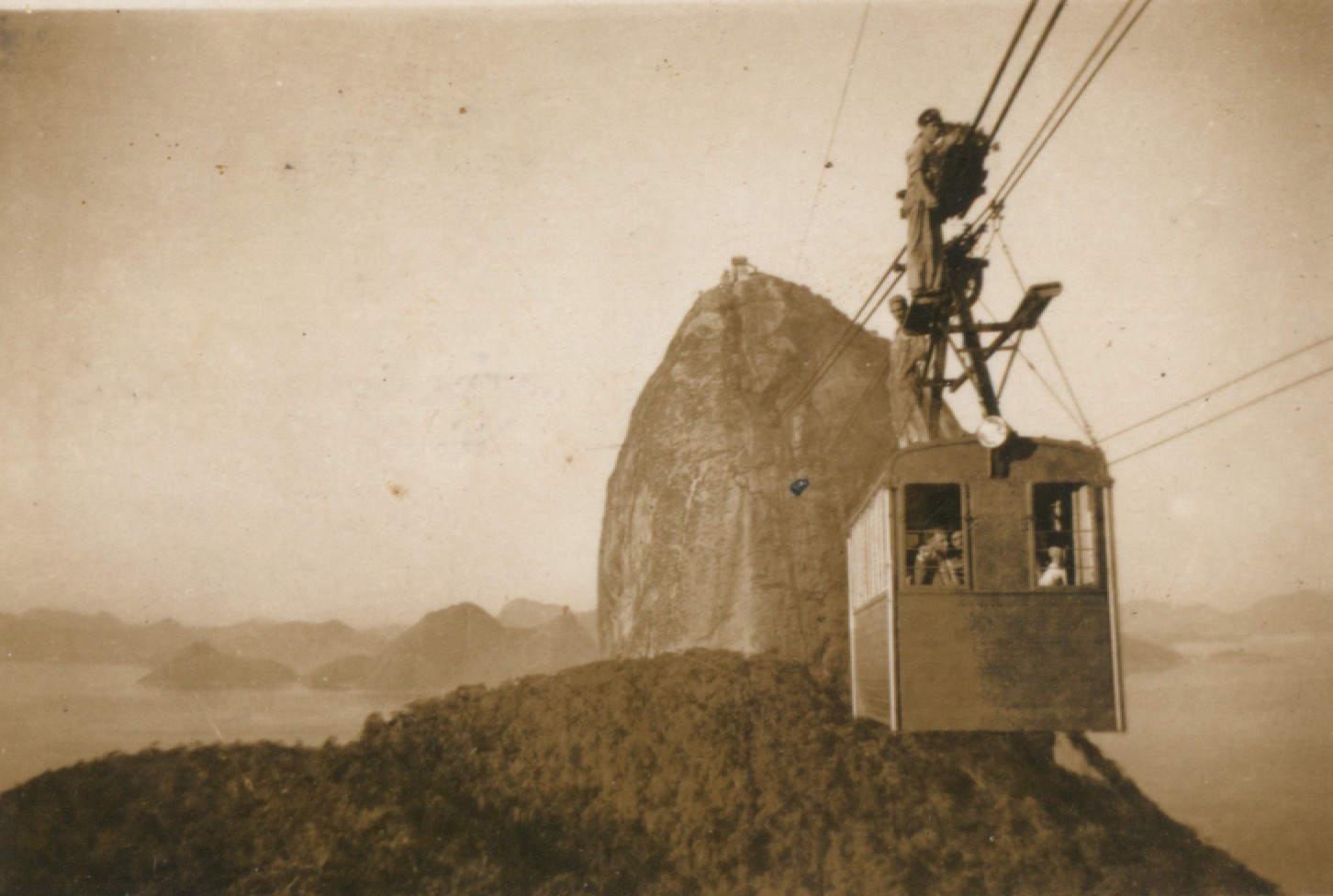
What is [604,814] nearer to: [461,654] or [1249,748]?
[461,654]

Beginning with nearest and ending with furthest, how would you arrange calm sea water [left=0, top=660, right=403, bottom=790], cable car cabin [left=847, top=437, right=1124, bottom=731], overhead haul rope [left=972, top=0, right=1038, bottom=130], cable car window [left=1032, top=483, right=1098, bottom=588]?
1. overhead haul rope [left=972, top=0, right=1038, bottom=130]
2. cable car cabin [left=847, top=437, right=1124, bottom=731]
3. cable car window [left=1032, top=483, right=1098, bottom=588]
4. calm sea water [left=0, top=660, right=403, bottom=790]

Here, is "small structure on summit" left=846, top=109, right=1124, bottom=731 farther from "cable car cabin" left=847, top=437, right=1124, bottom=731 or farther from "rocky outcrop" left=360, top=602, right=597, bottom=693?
"rocky outcrop" left=360, top=602, right=597, bottom=693

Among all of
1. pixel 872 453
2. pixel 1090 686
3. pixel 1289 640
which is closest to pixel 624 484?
pixel 872 453

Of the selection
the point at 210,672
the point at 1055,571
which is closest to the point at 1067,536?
the point at 1055,571

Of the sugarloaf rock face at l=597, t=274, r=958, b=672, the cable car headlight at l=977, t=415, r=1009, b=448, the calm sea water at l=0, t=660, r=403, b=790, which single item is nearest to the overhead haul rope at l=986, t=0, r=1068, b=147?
the cable car headlight at l=977, t=415, r=1009, b=448

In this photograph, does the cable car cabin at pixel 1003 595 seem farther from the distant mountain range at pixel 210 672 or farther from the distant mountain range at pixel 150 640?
the distant mountain range at pixel 210 672

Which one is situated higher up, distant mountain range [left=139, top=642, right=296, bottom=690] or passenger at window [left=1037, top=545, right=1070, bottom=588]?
passenger at window [left=1037, top=545, right=1070, bottom=588]

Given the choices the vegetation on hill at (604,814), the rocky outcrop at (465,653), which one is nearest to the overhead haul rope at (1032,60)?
the vegetation on hill at (604,814)
